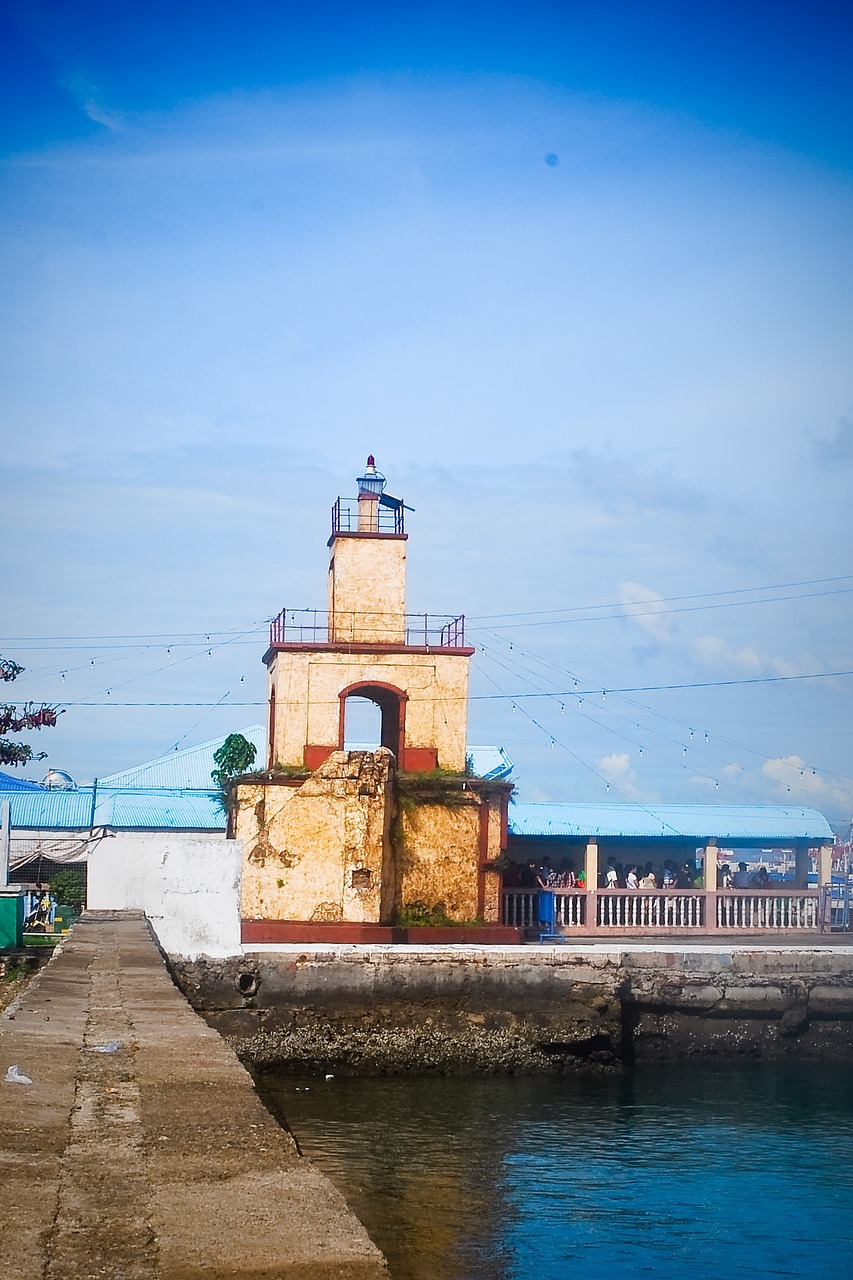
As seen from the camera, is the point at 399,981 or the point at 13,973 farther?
the point at 399,981

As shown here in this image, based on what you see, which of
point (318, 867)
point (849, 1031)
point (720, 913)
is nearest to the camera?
point (849, 1031)

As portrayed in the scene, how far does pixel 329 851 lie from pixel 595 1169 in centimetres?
1027

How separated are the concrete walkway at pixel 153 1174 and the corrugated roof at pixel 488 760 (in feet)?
Result: 88.4

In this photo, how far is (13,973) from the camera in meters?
17.9

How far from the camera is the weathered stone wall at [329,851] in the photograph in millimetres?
23938

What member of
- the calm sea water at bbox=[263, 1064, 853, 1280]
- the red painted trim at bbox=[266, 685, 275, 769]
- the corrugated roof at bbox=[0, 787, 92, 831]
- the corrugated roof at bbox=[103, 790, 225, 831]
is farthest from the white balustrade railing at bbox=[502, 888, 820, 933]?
the corrugated roof at bbox=[0, 787, 92, 831]

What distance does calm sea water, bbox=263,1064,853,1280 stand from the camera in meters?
11.8

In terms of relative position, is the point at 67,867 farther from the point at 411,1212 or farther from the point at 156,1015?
the point at 156,1015

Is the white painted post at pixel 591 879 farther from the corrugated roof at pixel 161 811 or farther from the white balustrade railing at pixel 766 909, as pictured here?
the corrugated roof at pixel 161 811

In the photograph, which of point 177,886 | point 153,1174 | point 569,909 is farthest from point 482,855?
point 153,1174

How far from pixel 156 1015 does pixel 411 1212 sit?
434cm

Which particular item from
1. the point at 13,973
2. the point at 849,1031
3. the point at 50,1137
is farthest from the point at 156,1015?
the point at 849,1031

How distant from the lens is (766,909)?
101 ft

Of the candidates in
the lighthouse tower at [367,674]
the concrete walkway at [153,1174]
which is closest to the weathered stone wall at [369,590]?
the lighthouse tower at [367,674]
